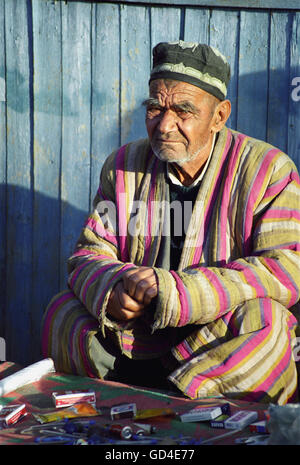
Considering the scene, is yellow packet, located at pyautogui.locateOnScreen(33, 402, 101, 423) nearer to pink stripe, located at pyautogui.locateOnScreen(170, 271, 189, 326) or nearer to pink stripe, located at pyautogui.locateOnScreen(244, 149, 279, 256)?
pink stripe, located at pyautogui.locateOnScreen(170, 271, 189, 326)

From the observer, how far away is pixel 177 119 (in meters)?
3.36

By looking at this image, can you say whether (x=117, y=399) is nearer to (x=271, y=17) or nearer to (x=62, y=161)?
(x=62, y=161)

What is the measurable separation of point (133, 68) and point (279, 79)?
3.09 feet

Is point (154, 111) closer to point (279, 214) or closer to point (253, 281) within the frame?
point (279, 214)

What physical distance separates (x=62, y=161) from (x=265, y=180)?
5.29 ft

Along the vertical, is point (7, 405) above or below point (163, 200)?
below

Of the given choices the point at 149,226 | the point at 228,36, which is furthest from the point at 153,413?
the point at 228,36

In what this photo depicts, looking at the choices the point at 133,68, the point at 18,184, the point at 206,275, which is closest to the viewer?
the point at 206,275

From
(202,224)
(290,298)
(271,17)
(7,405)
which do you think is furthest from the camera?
(271,17)

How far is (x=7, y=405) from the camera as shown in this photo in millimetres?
2857

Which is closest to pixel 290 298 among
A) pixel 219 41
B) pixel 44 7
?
pixel 219 41

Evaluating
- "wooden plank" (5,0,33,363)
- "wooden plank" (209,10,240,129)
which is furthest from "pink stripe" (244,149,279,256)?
"wooden plank" (5,0,33,363)

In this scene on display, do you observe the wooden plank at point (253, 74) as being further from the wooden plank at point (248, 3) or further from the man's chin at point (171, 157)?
the man's chin at point (171, 157)

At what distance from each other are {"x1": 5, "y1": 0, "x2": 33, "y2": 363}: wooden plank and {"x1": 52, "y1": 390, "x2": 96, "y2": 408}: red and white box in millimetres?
1754
